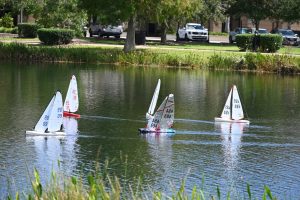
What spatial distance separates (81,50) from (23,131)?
3135 cm

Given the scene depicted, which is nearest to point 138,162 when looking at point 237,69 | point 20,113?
point 20,113

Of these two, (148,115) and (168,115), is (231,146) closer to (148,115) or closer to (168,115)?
(168,115)

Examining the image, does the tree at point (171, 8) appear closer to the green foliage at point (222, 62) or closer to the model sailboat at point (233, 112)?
the green foliage at point (222, 62)

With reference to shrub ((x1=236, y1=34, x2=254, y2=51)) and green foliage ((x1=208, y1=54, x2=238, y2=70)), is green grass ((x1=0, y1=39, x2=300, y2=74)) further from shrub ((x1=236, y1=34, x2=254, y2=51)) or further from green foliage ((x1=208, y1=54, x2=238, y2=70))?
shrub ((x1=236, y1=34, x2=254, y2=51))

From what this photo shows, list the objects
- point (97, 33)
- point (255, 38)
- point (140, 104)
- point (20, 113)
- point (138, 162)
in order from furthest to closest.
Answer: point (97, 33) → point (255, 38) → point (140, 104) → point (20, 113) → point (138, 162)

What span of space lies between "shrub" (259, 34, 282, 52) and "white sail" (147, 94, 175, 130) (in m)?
34.4

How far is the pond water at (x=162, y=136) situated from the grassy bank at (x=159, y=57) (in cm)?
577

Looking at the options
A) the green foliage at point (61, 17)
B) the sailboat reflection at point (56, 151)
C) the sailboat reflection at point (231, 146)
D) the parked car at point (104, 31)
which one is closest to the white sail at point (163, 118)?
the sailboat reflection at point (231, 146)

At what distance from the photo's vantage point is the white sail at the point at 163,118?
30.0 metres

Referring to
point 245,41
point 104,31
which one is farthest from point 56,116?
point 104,31

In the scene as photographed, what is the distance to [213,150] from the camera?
88.2 ft

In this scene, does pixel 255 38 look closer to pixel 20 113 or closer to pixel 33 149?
pixel 20 113

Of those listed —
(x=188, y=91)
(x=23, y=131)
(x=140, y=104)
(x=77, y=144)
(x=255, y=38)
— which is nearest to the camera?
(x=77, y=144)

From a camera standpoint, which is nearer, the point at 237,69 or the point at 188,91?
the point at 188,91
